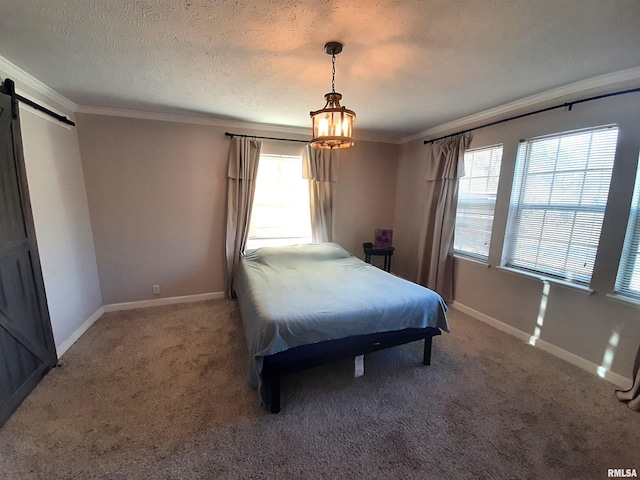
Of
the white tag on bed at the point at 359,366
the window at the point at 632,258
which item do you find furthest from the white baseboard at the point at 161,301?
the window at the point at 632,258

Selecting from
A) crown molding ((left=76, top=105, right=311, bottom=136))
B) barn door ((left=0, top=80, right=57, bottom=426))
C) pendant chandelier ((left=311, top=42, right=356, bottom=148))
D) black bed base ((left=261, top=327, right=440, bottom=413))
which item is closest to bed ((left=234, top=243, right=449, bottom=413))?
black bed base ((left=261, top=327, right=440, bottom=413))

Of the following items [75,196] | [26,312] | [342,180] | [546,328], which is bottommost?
[546,328]

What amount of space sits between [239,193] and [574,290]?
360 cm

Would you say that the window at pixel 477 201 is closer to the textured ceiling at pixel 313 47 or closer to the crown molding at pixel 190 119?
the textured ceiling at pixel 313 47

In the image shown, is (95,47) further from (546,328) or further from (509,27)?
(546,328)

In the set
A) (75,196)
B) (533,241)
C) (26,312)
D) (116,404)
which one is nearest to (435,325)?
(533,241)

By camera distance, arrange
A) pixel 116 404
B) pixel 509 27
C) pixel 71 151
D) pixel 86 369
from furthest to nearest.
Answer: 1. pixel 71 151
2. pixel 86 369
3. pixel 116 404
4. pixel 509 27

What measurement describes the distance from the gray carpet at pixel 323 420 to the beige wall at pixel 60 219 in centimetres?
41

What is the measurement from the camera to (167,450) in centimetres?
144

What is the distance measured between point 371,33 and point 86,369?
10.5ft

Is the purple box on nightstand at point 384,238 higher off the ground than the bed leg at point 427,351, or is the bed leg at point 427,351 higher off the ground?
the purple box on nightstand at point 384,238

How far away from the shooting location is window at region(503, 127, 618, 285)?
2100 millimetres

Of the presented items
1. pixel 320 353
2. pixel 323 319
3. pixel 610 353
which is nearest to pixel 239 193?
pixel 323 319

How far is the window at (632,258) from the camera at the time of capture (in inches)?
75.1
